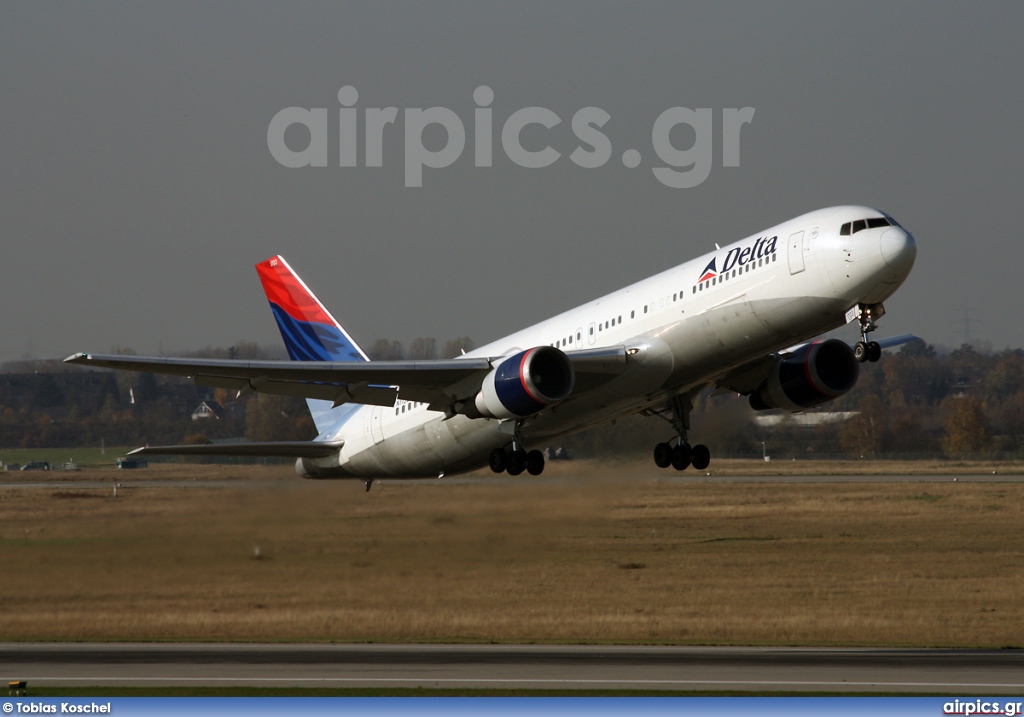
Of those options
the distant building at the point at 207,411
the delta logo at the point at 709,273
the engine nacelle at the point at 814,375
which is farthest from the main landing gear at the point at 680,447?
the distant building at the point at 207,411

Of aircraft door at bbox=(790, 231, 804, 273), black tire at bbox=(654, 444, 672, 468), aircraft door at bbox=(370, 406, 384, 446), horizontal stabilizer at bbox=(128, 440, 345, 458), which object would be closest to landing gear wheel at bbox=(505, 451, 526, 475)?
black tire at bbox=(654, 444, 672, 468)

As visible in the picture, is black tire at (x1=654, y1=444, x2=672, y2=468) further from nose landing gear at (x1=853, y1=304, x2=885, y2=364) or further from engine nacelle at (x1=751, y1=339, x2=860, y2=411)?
nose landing gear at (x1=853, y1=304, x2=885, y2=364)

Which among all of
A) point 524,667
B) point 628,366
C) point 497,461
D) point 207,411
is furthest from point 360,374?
point 207,411

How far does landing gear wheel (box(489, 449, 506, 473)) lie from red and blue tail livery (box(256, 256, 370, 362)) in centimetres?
900

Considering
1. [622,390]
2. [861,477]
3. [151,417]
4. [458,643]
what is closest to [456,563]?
[458,643]

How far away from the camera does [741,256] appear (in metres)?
30.1

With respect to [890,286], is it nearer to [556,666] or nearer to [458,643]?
[556,666]

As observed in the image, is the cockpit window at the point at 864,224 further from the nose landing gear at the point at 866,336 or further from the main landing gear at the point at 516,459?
the main landing gear at the point at 516,459

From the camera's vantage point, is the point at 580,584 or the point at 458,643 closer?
the point at 458,643

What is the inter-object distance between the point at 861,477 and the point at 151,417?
56.1 m

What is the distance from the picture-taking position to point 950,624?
132ft

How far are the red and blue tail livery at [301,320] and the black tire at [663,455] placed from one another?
10.4 meters

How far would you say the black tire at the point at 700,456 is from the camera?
35.9 m

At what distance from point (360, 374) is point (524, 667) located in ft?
27.7
